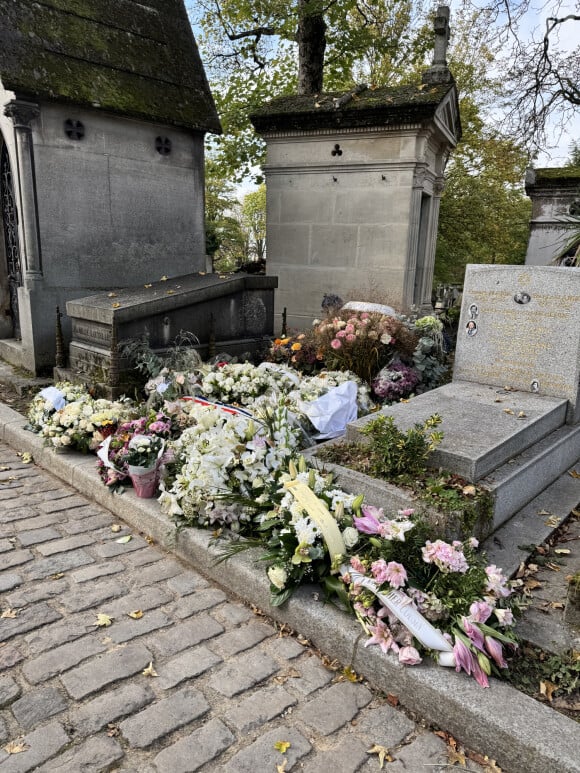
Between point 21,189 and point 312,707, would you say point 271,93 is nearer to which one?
point 21,189

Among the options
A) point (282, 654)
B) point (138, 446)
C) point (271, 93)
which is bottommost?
point (282, 654)

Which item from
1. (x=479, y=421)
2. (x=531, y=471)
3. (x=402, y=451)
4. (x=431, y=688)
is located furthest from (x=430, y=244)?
(x=431, y=688)

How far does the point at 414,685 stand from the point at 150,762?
1.05 metres

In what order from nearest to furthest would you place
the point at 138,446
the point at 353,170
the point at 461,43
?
1. the point at 138,446
2. the point at 353,170
3. the point at 461,43

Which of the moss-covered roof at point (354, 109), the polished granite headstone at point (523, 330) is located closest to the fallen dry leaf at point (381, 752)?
the polished granite headstone at point (523, 330)

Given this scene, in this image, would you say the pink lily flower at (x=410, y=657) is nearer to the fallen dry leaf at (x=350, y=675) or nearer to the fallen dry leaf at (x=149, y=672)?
the fallen dry leaf at (x=350, y=675)

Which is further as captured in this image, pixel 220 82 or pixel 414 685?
pixel 220 82

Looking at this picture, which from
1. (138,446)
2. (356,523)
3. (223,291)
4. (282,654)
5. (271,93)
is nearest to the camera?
(282,654)

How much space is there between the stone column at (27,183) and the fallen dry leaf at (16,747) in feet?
19.7

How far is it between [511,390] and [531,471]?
144 cm

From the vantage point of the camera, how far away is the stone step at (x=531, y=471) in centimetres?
334

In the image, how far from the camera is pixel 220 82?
49.0 feet

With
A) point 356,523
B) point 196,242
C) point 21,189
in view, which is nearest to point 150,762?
point 356,523

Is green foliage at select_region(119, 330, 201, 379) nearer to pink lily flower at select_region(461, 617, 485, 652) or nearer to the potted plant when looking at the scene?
the potted plant
